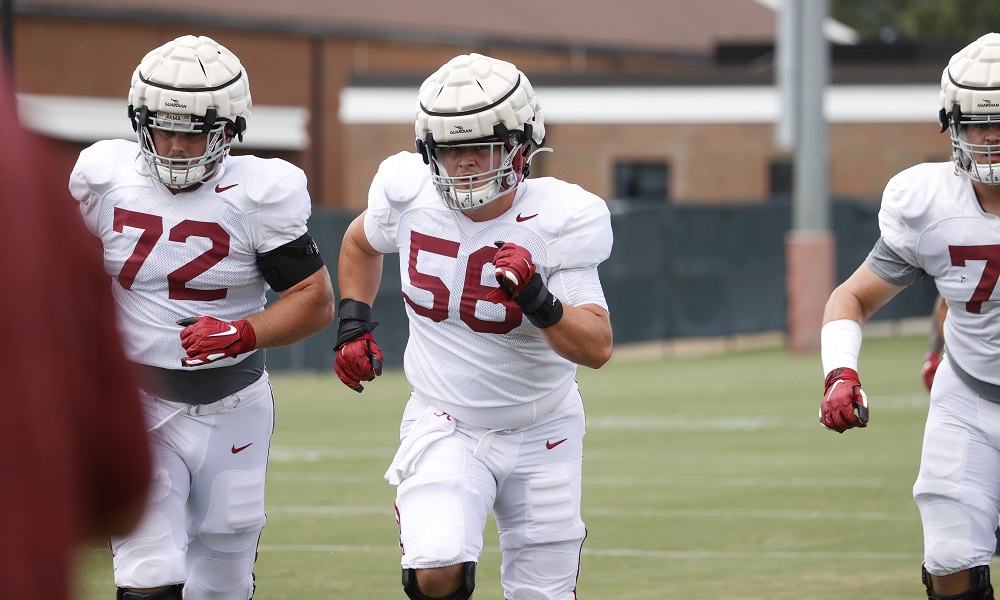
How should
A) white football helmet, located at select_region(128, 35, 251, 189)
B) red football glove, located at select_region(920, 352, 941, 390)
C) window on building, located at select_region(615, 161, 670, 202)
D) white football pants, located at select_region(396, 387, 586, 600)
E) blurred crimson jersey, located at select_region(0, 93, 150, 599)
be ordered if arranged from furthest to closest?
window on building, located at select_region(615, 161, 670, 202) < red football glove, located at select_region(920, 352, 941, 390) < white football helmet, located at select_region(128, 35, 251, 189) < white football pants, located at select_region(396, 387, 586, 600) < blurred crimson jersey, located at select_region(0, 93, 150, 599)

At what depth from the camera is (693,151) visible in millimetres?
31875

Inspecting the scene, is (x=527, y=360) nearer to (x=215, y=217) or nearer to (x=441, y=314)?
(x=441, y=314)

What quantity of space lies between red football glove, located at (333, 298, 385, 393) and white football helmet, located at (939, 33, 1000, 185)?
1910 millimetres

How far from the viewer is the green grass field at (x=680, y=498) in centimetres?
746

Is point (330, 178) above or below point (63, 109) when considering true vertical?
below

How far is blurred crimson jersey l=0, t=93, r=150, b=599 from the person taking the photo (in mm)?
1655

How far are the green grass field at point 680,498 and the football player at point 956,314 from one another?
199cm

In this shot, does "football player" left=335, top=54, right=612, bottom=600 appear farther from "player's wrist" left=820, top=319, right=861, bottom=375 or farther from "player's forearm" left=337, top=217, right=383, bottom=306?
"player's wrist" left=820, top=319, right=861, bottom=375

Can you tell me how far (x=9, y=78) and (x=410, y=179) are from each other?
3.53 metres

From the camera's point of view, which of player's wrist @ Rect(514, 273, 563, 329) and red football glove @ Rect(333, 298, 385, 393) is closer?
player's wrist @ Rect(514, 273, 563, 329)

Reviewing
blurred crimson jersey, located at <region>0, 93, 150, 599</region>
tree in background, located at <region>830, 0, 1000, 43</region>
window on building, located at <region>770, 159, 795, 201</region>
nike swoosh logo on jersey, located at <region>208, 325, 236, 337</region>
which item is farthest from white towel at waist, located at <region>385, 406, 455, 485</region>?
tree in background, located at <region>830, 0, 1000, 43</region>

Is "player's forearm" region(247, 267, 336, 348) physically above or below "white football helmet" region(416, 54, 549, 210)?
below

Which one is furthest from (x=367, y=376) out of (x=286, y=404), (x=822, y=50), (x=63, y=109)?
(x=63, y=109)

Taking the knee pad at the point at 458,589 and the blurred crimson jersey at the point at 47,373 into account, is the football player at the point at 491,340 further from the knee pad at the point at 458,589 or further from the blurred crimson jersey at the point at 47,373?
the blurred crimson jersey at the point at 47,373
